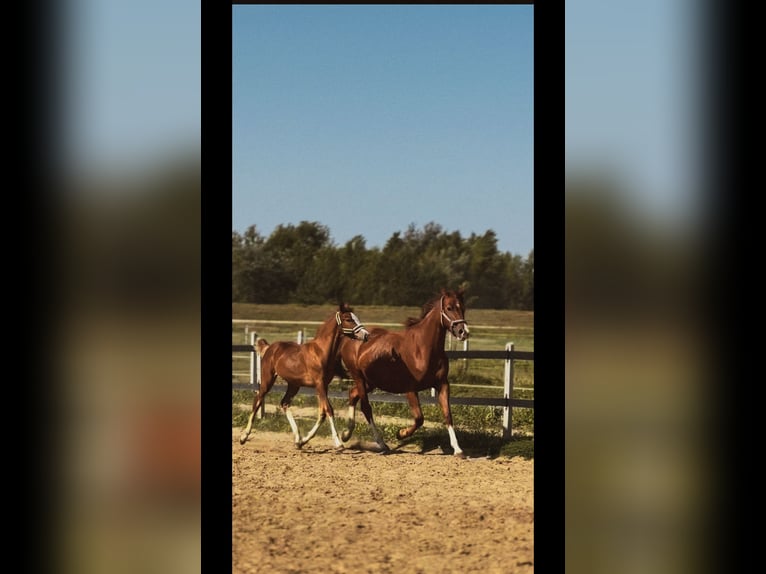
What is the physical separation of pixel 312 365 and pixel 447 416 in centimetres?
68

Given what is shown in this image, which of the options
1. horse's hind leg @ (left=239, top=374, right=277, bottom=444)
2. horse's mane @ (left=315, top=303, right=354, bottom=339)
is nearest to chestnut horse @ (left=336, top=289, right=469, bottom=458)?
horse's mane @ (left=315, top=303, right=354, bottom=339)

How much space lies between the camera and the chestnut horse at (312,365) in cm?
387

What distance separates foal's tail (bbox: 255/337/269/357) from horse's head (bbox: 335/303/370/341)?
1.39 feet

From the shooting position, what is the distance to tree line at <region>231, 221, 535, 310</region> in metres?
3.43

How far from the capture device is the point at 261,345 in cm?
368

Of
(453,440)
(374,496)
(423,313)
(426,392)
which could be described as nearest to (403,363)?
(426,392)

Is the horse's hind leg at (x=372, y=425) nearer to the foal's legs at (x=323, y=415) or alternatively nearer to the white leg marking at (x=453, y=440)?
the foal's legs at (x=323, y=415)

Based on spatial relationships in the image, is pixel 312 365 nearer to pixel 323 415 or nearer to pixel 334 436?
pixel 323 415

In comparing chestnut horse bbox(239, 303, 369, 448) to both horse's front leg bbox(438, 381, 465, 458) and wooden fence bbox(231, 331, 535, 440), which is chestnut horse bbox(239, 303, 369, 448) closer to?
wooden fence bbox(231, 331, 535, 440)
